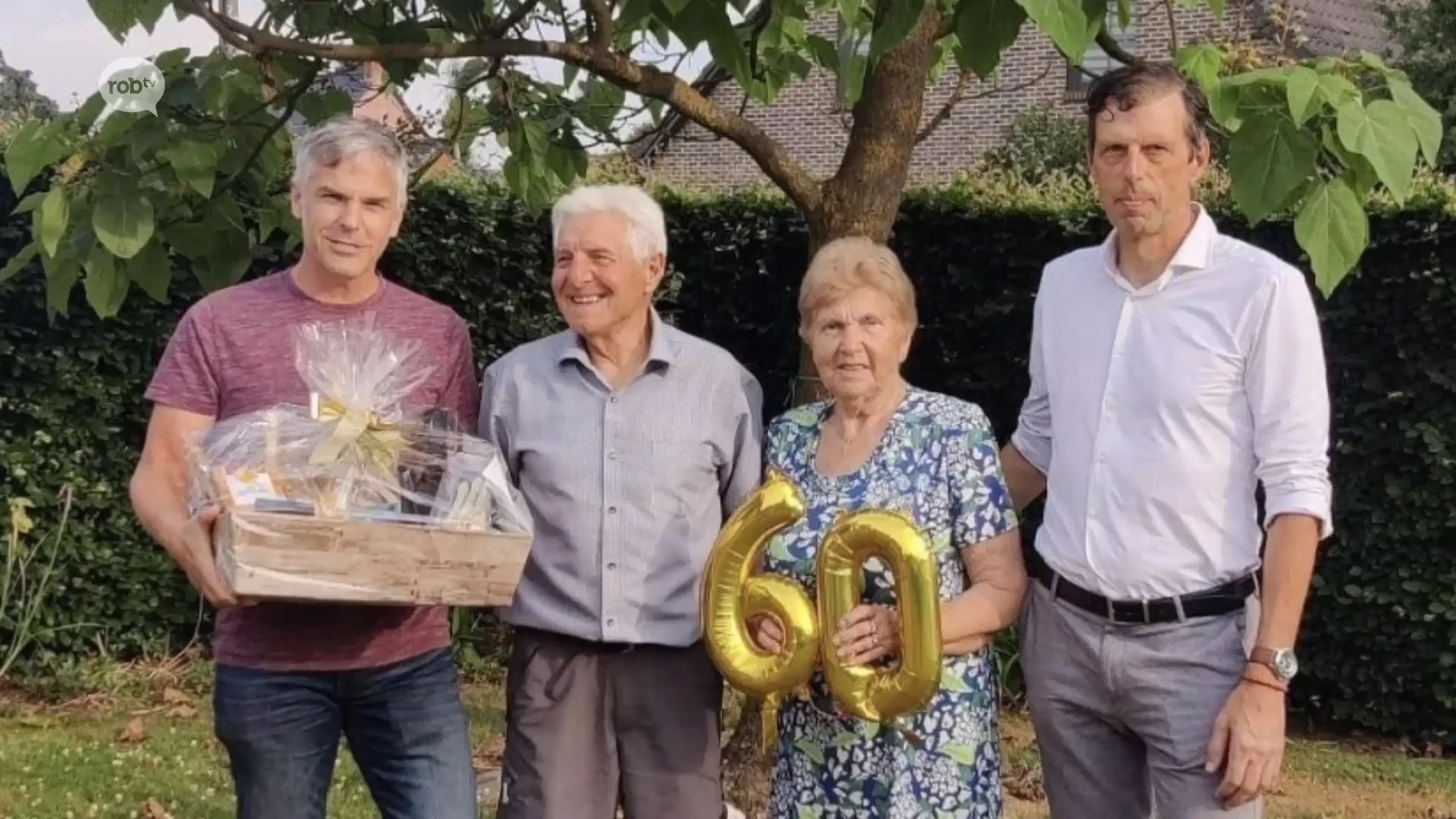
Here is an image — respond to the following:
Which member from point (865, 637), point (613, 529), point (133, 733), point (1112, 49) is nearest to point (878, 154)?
point (1112, 49)

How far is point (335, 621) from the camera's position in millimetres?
2680

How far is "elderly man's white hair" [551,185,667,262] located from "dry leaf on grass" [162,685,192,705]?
4524 millimetres

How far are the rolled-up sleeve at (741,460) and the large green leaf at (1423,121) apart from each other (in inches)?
50.0

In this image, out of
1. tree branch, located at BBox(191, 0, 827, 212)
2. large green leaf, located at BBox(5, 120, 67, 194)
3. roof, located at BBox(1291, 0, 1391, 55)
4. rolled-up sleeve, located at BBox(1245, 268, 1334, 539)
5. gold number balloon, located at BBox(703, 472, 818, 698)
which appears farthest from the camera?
roof, located at BBox(1291, 0, 1391, 55)

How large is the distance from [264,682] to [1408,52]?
15555 mm

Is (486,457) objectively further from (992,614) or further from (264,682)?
(992,614)

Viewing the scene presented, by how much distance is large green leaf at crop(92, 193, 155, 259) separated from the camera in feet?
9.52

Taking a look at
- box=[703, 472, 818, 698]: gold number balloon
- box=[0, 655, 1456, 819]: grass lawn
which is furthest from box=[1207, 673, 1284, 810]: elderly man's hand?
box=[0, 655, 1456, 819]: grass lawn

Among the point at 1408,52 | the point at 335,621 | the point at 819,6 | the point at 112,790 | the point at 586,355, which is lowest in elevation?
the point at 112,790

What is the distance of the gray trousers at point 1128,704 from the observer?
2.50 m

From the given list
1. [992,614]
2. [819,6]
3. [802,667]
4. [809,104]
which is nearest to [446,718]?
[802,667]

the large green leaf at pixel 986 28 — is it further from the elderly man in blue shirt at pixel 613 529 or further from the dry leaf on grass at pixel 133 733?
the dry leaf on grass at pixel 133 733

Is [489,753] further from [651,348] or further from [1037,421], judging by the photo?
[1037,421]

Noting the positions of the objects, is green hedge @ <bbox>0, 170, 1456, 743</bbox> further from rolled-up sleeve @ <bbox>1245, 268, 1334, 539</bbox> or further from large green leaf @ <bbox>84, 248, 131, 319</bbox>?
rolled-up sleeve @ <bbox>1245, 268, 1334, 539</bbox>
